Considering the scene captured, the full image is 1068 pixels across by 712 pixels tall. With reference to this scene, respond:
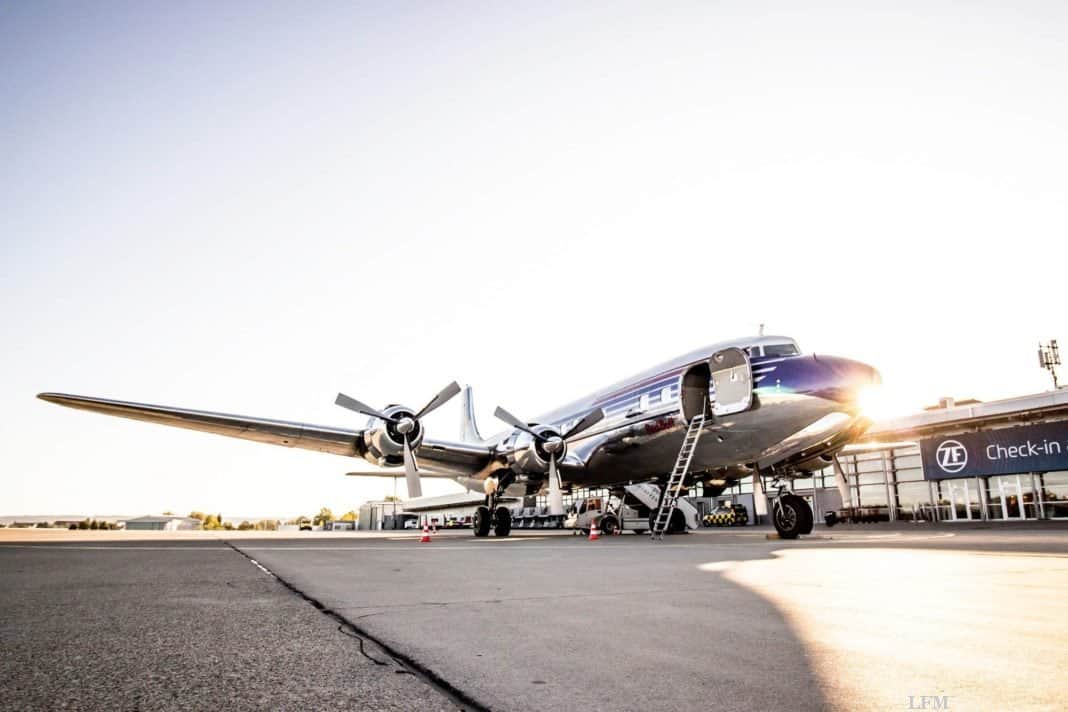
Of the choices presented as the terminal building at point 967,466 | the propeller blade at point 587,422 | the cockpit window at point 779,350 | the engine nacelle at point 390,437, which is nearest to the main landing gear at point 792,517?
the cockpit window at point 779,350

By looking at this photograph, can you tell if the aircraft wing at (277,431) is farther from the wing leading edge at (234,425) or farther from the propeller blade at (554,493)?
the propeller blade at (554,493)

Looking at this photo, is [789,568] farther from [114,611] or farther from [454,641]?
[114,611]

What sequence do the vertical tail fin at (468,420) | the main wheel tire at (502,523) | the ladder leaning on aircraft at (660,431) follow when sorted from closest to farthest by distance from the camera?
the ladder leaning on aircraft at (660,431), the main wheel tire at (502,523), the vertical tail fin at (468,420)

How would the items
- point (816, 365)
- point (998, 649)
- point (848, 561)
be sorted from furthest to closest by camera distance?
point (816, 365) → point (848, 561) → point (998, 649)

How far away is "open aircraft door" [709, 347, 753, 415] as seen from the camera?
1433 centimetres

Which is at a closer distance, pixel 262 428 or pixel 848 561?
pixel 848 561

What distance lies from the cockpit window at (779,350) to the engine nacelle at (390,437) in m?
9.75

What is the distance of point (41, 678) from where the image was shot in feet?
7.51

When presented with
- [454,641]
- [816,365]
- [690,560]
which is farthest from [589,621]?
[816,365]

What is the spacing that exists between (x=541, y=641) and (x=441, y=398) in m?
16.0

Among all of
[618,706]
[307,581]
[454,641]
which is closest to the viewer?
[618,706]

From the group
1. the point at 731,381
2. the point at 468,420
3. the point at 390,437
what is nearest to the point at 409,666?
the point at 731,381

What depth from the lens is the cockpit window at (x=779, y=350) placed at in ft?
48.1

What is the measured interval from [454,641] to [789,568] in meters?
4.79
